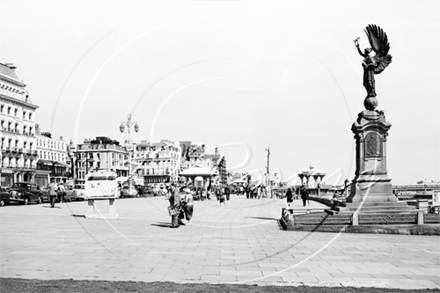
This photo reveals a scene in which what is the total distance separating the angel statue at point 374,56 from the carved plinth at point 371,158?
4.98 feet

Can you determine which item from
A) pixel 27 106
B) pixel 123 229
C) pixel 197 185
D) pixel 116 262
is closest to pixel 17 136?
pixel 27 106

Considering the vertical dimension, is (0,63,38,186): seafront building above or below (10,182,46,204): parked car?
above

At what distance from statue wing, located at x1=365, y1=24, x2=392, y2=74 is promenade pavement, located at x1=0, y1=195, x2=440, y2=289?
8.44m

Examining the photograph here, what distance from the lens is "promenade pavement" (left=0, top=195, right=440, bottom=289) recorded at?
9.64m

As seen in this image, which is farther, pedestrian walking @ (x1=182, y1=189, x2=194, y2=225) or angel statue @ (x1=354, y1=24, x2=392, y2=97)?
angel statue @ (x1=354, y1=24, x2=392, y2=97)

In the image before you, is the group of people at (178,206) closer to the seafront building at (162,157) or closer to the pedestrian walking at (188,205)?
the pedestrian walking at (188,205)

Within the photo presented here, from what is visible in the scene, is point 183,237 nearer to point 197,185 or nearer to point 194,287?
Result: point 194,287

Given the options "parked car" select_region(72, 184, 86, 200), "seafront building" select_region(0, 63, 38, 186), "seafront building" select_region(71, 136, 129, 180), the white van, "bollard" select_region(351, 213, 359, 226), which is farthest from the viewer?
"seafront building" select_region(71, 136, 129, 180)

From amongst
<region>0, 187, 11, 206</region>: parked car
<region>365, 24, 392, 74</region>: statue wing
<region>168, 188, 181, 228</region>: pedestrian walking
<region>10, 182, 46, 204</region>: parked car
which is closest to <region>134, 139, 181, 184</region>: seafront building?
<region>10, 182, 46, 204</region>: parked car

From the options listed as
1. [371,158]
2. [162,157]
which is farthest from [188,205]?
[162,157]

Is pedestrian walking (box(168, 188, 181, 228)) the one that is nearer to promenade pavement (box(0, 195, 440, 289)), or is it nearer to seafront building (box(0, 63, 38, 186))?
promenade pavement (box(0, 195, 440, 289))

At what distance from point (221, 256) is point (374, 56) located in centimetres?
1402

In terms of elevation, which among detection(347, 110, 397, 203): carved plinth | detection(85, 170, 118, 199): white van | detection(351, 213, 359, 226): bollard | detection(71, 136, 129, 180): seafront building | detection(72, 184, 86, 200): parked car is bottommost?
detection(72, 184, 86, 200): parked car

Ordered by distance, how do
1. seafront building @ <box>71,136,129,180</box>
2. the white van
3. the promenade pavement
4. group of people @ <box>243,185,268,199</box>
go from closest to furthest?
the promenade pavement, the white van, group of people @ <box>243,185,268,199</box>, seafront building @ <box>71,136,129,180</box>
